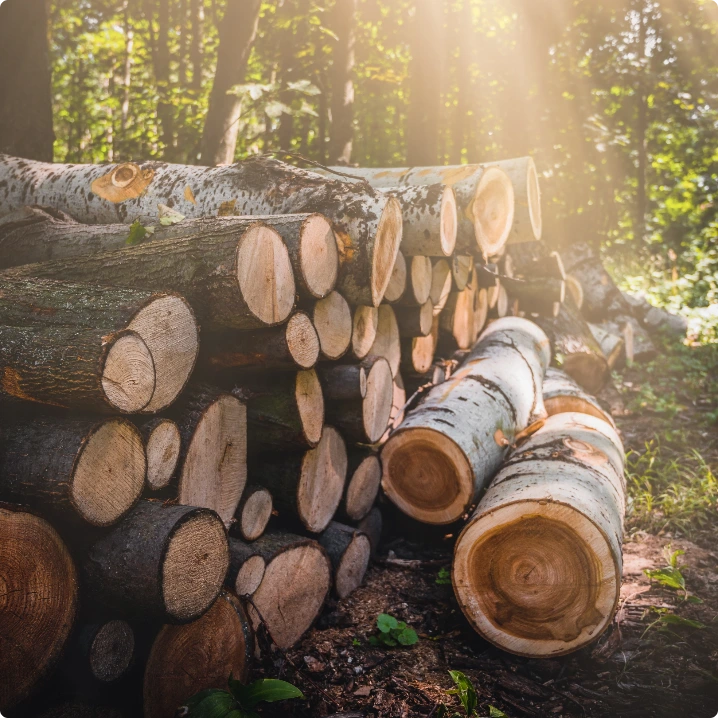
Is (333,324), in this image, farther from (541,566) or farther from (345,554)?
(541,566)

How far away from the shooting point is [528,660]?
2453 millimetres

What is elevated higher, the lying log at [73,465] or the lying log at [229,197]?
the lying log at [229,197]

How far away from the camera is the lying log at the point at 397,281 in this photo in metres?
3.17

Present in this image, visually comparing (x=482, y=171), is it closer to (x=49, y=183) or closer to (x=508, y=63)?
(x=49, y=183)

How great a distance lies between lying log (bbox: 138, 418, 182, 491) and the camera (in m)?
1.88

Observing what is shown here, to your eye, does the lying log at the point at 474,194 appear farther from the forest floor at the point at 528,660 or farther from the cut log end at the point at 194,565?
the cut log end at the point at 194,565

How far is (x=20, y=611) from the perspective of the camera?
58.1 inches

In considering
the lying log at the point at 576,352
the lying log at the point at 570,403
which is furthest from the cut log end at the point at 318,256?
the lying log at the point at 576,352

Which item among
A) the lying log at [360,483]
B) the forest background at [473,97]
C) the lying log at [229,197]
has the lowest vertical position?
the lying log at [360,483]

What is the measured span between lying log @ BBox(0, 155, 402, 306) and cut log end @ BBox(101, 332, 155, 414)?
1.80 ft

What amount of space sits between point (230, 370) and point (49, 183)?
218cm

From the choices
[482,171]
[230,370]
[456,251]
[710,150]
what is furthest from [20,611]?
[710,150]

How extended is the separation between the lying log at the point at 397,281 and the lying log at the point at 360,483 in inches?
34.2

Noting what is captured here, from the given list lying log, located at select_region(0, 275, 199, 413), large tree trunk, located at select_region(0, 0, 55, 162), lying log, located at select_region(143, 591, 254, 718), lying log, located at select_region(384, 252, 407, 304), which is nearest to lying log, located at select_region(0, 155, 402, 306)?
lying log, located at select_region(384, 252, 407, 304)
